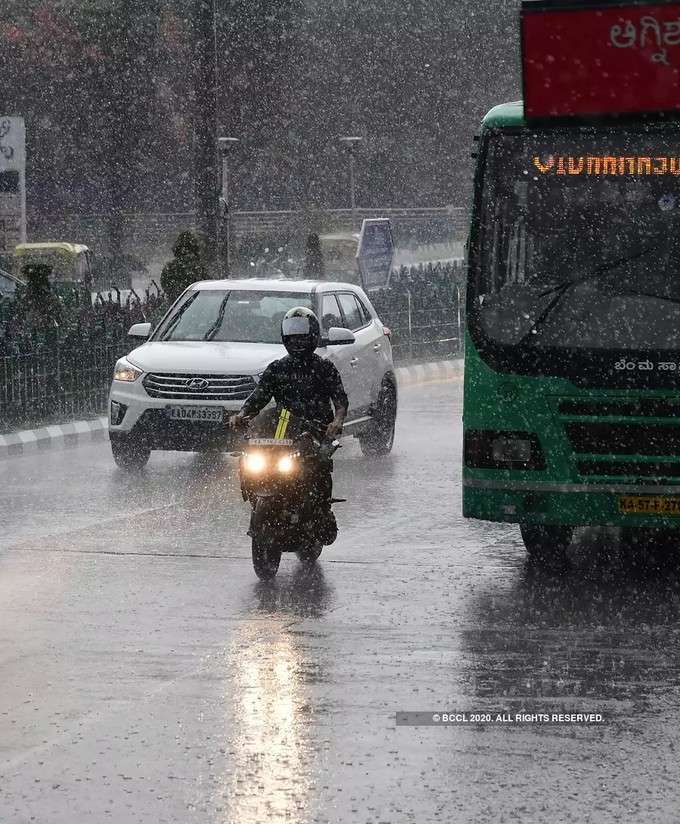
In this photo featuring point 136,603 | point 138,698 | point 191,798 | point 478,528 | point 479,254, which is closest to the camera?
point 191,798

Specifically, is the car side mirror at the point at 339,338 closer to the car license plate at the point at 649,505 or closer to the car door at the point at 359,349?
the car door at the point at 359,349

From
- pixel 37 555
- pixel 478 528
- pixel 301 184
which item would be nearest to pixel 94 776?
pixel 37 555

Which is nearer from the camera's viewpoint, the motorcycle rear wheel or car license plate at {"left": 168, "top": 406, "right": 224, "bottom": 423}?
the motorcycle rear wheel

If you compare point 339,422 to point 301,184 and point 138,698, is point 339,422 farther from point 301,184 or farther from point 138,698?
point 301,184

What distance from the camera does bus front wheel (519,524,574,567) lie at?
1185 cm

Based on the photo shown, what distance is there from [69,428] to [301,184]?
177ft

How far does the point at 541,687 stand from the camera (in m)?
8.33

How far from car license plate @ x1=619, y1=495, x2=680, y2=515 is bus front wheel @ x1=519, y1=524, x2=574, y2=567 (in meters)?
0.88

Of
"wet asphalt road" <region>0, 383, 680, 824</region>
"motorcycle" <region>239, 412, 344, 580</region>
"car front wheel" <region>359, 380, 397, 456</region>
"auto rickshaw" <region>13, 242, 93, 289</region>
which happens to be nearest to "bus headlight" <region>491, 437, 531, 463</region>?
"wet asphalt road" <region>0, 383, 680, 824</region>

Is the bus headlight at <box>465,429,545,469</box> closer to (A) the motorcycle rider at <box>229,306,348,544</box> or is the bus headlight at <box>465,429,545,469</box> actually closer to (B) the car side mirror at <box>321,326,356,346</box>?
(A) the motorcycle rider at <box>229,306,348,544</box>

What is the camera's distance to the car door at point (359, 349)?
1858cm

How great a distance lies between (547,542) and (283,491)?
165cm

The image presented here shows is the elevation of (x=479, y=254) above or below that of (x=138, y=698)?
above

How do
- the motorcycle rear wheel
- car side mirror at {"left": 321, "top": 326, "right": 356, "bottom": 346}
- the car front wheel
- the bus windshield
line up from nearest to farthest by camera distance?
the bus windshield < the motorcycle rear wheel < car side mirror at {"left": 321, "top": 326, "right": 356, "bottom": 346} < the car front wheel
